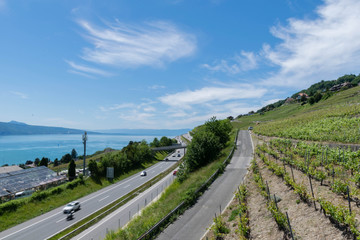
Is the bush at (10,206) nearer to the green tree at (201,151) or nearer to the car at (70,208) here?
the car at (70,208)

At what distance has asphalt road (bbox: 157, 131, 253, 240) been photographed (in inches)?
627

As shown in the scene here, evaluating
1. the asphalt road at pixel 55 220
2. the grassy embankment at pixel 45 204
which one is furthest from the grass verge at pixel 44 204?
the asphalt road at pixel 55 220

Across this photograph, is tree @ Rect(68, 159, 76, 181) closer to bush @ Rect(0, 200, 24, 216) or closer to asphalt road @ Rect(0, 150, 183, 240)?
asphalt road @ Rect(0, 150, 183, 240)

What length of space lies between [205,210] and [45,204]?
33358mm

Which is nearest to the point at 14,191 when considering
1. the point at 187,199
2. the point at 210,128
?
the point at 187,199

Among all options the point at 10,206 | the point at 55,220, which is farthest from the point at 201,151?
the point at 10,206

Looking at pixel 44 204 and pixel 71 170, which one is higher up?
pixel 71 170

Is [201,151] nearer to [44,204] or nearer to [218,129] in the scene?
[218,129]

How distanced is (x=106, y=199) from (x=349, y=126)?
4970cm

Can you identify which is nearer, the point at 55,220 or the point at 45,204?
the point at 55,220

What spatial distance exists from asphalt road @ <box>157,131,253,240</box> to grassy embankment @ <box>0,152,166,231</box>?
95.6ft

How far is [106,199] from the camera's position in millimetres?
41312

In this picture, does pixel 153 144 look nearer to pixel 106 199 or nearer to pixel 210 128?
pixel 210 128

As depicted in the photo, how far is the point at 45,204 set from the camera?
3709cm
